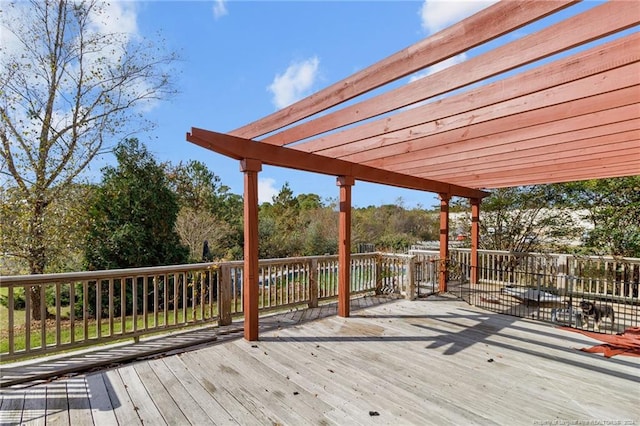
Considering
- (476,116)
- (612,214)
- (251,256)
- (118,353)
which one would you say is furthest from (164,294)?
(612,214)

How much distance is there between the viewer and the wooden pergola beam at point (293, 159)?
3.27 metres

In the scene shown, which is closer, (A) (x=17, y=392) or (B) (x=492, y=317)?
(A) (x=17, y=392)

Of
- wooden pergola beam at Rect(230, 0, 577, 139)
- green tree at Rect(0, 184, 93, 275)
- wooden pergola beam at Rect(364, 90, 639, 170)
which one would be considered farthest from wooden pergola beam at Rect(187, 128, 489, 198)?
green tree at Rect(0, 184, 93, 275)

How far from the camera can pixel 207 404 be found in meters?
2.41

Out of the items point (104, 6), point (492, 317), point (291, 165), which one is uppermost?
point (104, 6)

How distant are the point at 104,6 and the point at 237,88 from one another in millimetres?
4346

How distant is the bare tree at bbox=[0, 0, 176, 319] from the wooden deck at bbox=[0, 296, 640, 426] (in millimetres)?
5801

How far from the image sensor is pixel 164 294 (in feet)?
11.9

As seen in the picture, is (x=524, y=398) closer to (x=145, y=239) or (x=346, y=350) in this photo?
(x=346, y=350)

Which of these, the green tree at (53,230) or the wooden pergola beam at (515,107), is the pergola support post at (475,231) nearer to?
the wooden pergola beam at (515,107)

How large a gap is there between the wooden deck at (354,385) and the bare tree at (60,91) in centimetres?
580

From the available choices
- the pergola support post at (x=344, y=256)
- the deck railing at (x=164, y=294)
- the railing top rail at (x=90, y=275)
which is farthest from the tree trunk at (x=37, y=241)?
the pergola support post at (x=344, y=256)

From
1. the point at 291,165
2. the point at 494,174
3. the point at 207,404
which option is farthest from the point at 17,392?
the point at 494,174

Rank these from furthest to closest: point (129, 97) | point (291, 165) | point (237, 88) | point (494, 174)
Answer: point (129, 97), point (237, 88), point (494, 174), point (291, 165)
